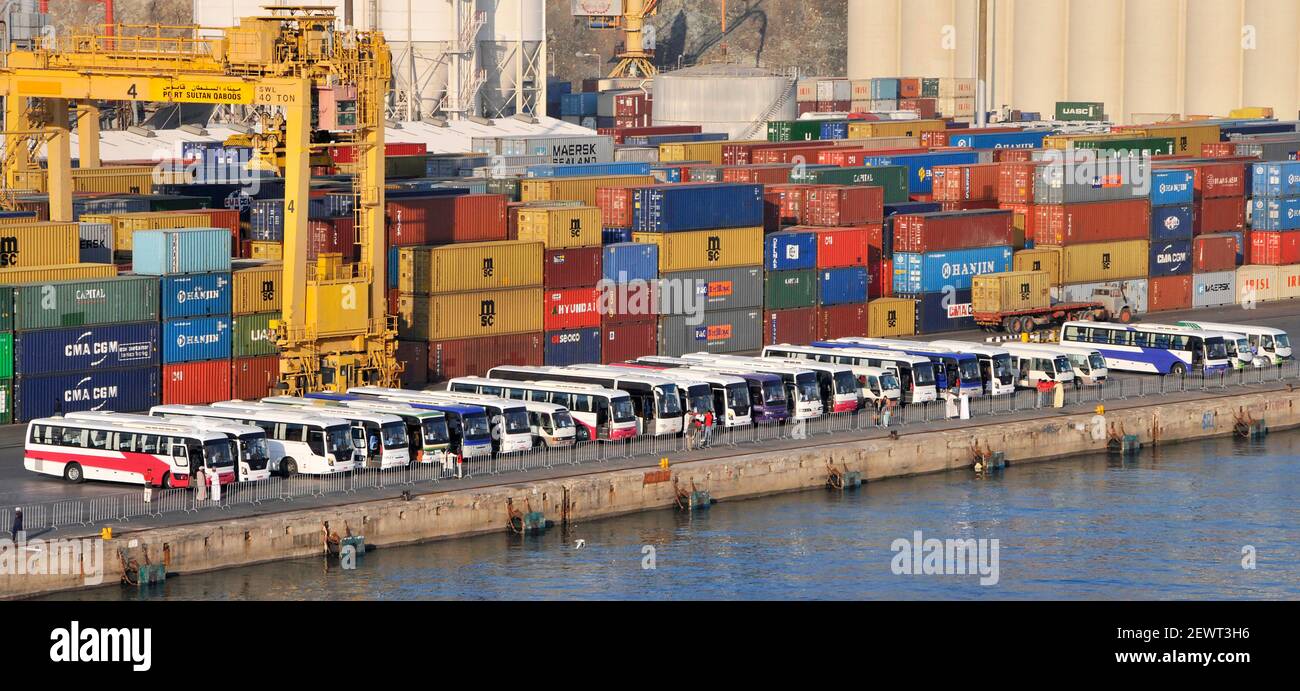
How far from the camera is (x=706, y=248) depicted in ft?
263

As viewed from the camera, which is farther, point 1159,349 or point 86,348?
point 1159,349

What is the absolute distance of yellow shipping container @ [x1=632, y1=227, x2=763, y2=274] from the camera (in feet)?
259

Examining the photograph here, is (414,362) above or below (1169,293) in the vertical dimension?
below

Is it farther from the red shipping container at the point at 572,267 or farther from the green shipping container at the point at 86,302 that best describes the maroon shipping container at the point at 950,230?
the green shipping container at the point at 86,302

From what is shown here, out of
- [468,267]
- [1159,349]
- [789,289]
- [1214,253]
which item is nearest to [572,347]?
[468,267]

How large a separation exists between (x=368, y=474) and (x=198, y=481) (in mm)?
5277

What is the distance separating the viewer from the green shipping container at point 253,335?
68312mm

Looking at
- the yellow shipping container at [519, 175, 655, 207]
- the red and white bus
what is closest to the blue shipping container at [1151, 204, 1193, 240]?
the yellow shipping container at [519, 175, 655, 207]

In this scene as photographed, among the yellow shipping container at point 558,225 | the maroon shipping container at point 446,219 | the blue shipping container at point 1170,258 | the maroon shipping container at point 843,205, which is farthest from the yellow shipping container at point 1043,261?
the maroon shipping container at point 446,219

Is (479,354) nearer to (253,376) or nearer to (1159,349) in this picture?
(253,376)

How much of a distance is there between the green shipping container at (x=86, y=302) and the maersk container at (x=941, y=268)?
33422 mm

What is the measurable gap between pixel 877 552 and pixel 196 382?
22614 millimetres
